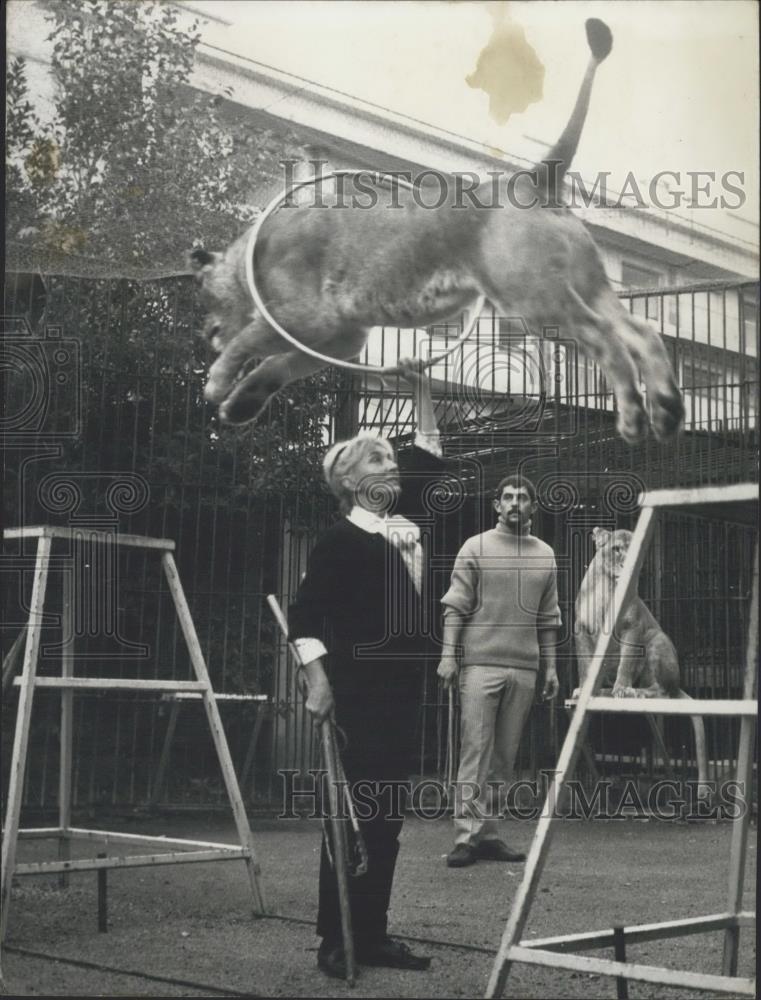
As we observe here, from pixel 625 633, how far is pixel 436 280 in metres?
0.96

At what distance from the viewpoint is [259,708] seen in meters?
3.74

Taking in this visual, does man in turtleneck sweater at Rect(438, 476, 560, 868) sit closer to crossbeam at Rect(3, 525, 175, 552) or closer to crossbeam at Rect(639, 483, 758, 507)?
crossbeam at Rect(639, 483, 758, 507)

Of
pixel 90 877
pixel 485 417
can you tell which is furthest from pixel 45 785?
pixel 485 417

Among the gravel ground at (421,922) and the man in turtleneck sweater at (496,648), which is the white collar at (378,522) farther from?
the gravel ground at (421,922)

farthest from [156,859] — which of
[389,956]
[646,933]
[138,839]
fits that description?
[646,933]

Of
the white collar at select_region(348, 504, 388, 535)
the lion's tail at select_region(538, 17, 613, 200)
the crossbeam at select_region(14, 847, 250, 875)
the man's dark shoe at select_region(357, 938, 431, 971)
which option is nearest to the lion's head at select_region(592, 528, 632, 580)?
the white collar at select_region(348, 504, 388, 535)

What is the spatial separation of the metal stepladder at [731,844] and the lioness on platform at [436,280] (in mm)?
379

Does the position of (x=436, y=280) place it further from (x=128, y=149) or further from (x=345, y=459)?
(x=128, y=149)

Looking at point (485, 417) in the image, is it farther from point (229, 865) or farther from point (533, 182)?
point (229, 865)

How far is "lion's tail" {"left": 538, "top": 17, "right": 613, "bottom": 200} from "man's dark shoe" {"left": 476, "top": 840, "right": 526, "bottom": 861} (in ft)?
5.14

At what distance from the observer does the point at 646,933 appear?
2.85 metres

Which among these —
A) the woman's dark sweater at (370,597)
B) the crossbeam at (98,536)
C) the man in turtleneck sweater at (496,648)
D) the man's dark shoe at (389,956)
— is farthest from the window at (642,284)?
the man's dark shoe at (389,956)

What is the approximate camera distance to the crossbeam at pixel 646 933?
280 cm

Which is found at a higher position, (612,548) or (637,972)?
(612,548)
